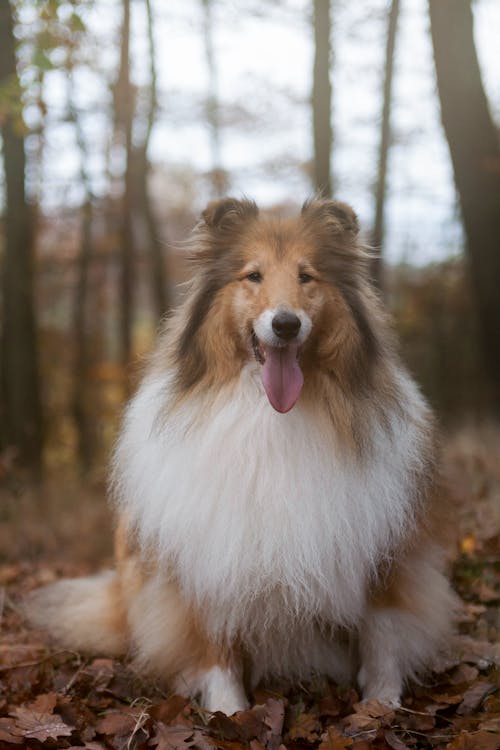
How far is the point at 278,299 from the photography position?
306 centimetres

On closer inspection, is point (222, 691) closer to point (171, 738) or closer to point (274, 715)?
point (274, 715)

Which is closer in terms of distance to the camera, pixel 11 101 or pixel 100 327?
pixel 11 101

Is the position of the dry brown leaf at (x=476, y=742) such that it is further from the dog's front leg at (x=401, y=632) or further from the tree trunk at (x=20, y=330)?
the tree trunk at (x=20, y=330)

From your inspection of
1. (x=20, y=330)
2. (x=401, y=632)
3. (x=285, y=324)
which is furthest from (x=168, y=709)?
(x=20, y=330)

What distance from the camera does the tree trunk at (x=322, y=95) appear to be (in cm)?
900

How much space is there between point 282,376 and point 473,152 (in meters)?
5.68

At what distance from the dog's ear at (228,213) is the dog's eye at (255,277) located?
0.32 metres

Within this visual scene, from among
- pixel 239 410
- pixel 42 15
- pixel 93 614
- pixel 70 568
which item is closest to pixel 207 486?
pixel 239 410

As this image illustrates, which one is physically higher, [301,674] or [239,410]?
[239,410]

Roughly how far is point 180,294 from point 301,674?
1787 mm

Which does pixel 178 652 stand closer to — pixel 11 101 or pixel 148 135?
pixel 11 101

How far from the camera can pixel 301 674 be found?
3.38m

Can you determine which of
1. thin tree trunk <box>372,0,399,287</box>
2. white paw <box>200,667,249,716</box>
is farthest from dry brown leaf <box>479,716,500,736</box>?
thin tree trunk <box>372,0,399,287</box>

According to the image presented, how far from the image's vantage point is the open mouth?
3061 mm
